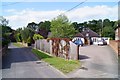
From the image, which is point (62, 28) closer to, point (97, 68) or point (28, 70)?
point (97, 68)

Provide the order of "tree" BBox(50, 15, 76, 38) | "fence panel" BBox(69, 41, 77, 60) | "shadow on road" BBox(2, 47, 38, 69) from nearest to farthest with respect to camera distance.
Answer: "shadow on road" BBox(2, 47, 38, 69) → "fence panel" BBox(69, 41, 77, 60) → "tree" BBox(50, 15, 76, 38)

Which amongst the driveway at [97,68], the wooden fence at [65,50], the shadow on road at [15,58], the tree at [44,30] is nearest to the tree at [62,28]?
the tree at [44,30]

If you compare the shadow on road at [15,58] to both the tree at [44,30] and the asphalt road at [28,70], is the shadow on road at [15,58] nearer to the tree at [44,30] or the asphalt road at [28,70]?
the asphalt road at [28,70]

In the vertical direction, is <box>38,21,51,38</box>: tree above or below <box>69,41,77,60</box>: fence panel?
above

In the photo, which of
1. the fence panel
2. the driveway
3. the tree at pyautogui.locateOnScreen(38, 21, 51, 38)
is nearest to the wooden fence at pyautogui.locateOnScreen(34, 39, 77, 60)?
the fence panel

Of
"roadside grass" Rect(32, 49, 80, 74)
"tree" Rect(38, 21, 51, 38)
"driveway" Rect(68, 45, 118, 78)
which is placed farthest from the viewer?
"tree" Rect(38, 21, 51, 38)

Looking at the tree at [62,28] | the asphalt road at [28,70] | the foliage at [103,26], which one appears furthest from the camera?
the foliage at [103,26]

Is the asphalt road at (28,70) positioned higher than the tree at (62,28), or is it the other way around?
the tree at (62,28)

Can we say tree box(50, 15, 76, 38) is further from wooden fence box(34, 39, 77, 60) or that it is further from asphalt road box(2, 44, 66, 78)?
asphalt road box(2, 44, 66, 78)

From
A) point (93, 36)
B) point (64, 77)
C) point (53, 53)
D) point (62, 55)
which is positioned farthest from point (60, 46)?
point (93, 36)

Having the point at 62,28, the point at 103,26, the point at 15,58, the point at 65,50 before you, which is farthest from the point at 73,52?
the point at 103,26

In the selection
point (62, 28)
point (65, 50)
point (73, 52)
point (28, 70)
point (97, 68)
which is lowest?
point (28, 70)

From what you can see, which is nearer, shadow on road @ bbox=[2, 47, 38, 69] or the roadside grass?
the roadside grass

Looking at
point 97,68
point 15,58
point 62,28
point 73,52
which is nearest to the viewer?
point 97,68
